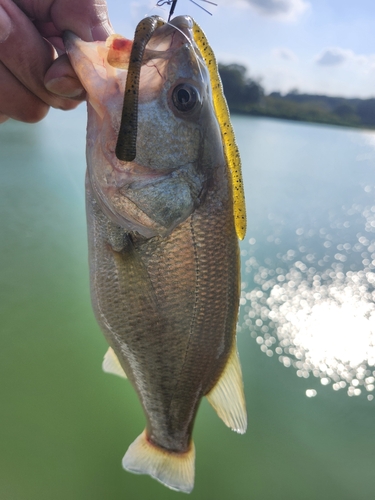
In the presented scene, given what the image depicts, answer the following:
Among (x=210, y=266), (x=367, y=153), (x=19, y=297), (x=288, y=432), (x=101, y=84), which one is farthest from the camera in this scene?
(x=367, y=153)

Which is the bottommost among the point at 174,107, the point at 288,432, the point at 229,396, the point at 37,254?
the point at 288,432

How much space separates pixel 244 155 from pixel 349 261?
21.1 feet

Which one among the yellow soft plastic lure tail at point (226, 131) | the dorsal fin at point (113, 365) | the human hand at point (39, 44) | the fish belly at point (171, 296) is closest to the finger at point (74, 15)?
the human hand at point (39, 44)

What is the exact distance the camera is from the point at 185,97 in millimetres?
991

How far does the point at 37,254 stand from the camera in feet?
15.1

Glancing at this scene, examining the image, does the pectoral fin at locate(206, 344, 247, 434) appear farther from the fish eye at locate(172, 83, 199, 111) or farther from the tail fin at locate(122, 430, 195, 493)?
the fish eye at locate(172, 83, 199, 111)

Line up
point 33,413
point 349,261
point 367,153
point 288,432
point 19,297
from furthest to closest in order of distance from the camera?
point 367,153
point 349,261
point 19,297
point 288,432
point 33,413

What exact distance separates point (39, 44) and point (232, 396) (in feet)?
4.36

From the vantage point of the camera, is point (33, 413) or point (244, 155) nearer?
point (33, 413)

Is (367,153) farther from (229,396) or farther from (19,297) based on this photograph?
(229,396)

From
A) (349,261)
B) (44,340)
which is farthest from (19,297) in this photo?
(349,261)

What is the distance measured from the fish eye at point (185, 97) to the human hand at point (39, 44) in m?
0.29

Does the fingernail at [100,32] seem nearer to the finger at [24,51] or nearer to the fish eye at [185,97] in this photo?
the finger at [24,51]

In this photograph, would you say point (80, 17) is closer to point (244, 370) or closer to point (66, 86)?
point (66, 86)
